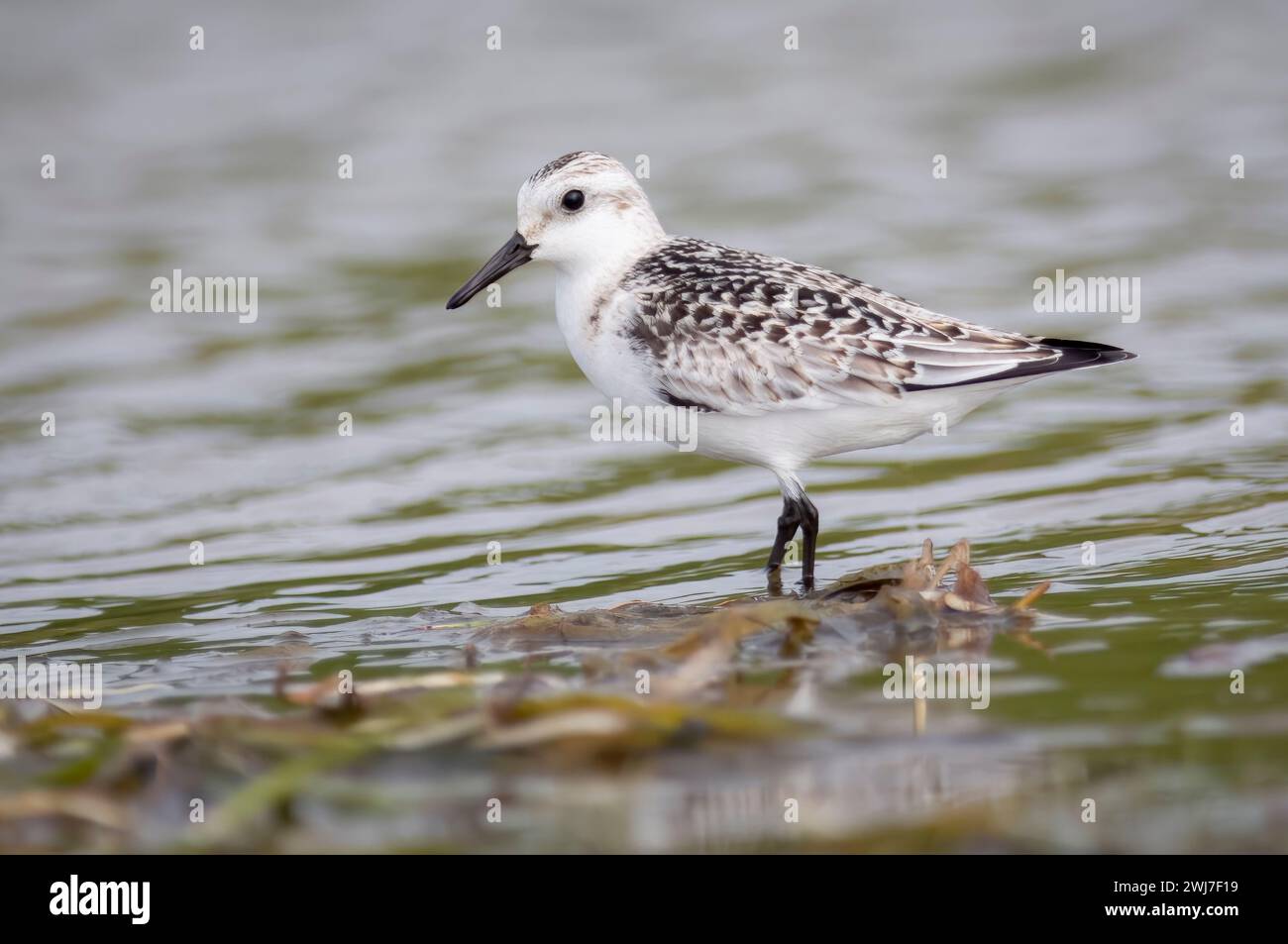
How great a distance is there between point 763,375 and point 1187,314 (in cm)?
636

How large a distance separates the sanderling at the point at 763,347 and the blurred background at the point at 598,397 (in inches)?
33.2

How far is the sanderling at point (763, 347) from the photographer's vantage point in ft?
26.6

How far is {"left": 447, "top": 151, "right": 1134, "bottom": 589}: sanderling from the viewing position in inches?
319

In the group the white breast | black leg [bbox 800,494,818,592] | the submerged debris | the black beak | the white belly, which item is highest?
the black beak

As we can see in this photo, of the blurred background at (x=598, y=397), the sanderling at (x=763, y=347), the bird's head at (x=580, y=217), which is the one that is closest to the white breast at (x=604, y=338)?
the sanderling at (x=763, y=347)

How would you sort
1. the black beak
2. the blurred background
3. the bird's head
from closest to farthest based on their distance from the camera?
the blurred background < the bird's head < the black beak

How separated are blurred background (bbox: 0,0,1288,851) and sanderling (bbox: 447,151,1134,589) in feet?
2.77

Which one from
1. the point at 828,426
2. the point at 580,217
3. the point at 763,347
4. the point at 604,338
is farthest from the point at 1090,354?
the point at 580,217

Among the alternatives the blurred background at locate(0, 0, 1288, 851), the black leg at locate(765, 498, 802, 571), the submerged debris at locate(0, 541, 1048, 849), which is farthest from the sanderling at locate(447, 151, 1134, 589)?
the submerged debris at locate(0, 541, 1048, 849)

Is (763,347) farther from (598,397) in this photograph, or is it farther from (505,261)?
(598,397)

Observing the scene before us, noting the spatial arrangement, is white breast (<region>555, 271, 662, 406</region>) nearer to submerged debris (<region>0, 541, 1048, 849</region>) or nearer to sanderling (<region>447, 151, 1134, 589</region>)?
sanderling (<region>447, 151, 1134, 589</region>)

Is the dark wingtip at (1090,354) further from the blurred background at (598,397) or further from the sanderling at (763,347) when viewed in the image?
the blurred background at (598,397)
